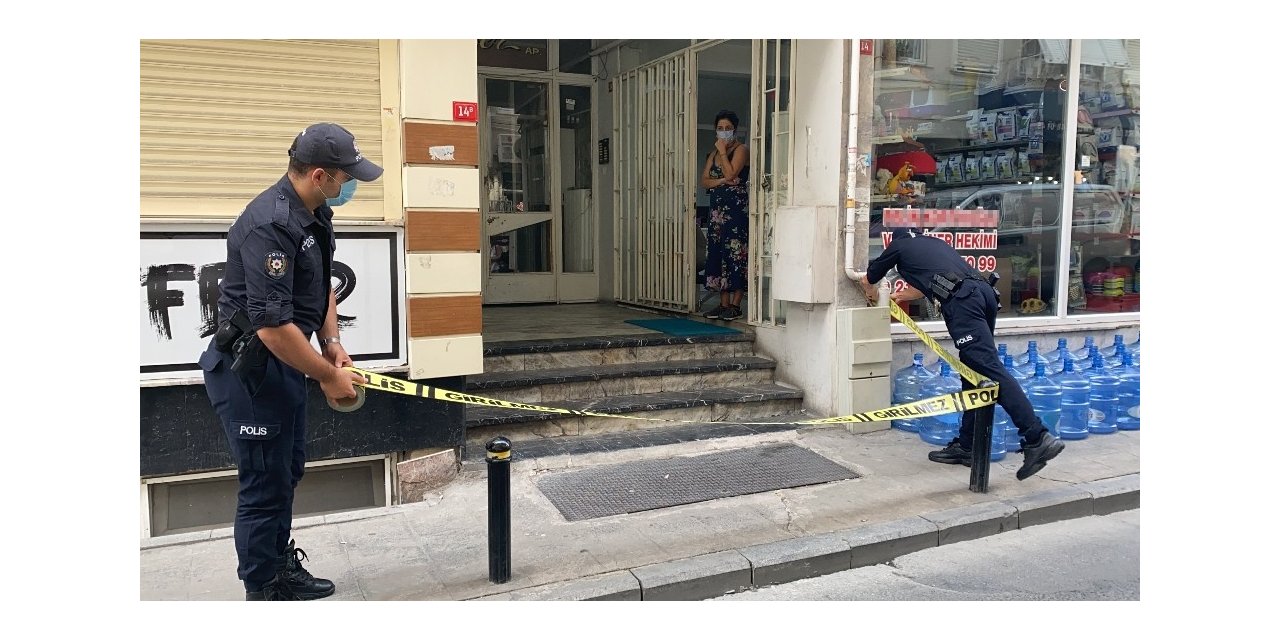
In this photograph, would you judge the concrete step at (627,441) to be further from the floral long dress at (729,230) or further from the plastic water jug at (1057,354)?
the plastic water jug at (1057,354)

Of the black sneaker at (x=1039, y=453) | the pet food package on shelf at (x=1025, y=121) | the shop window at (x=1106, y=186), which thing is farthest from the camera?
the shop window at (x=1106, y=186)

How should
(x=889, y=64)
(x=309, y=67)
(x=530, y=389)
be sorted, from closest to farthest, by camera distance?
(x=309, y=67)
(x=530, y=389)
(x=889, y=64)

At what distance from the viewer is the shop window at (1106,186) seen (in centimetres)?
852

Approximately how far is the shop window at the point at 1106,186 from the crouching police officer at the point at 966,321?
10.8 feet

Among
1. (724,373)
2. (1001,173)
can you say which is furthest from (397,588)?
(1001,173)

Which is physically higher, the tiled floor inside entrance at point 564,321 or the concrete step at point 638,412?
the tiled floor inside entrance at point 564,321

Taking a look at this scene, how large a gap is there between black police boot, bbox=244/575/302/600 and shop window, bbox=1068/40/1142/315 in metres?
7.59

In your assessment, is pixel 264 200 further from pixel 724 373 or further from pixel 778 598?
pixel 724 373

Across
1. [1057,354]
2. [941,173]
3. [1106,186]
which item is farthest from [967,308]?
[1106,186]

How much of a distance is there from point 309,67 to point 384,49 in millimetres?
426

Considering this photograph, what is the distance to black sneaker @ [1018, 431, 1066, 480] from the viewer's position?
5.58 m

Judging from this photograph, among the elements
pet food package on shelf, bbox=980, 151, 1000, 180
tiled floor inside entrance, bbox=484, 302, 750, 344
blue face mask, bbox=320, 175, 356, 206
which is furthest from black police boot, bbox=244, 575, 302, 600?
pet food package on shelf, bbox=980, 151, 1000, 180

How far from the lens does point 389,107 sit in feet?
16.6

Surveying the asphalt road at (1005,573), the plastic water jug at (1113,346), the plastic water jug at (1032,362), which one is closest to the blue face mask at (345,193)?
the asphalt road at (1005,573)
